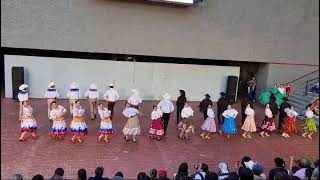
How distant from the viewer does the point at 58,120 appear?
11.1 m

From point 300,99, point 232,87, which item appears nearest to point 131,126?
point 232,87

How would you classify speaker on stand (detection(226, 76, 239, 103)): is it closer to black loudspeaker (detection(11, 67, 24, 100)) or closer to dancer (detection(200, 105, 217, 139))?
dancer (detection(200, 105, 217, 139))

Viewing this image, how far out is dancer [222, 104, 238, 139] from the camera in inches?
484

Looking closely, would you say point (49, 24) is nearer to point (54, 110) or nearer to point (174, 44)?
point (174, 44)

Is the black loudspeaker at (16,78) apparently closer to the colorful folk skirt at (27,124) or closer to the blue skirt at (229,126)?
the colorful folk skirt at (27,124)

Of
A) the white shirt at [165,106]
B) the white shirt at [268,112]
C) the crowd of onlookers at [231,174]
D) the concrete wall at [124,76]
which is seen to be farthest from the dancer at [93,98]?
the crowd of onlookers at [231,174]

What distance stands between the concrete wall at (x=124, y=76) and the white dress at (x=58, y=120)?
5.78 m

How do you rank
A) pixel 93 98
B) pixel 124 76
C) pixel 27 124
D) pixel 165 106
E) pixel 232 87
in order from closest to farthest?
pixel 27 124, pixel 165 106, pixel 93 98, pixel 124 76, pixel 232 87

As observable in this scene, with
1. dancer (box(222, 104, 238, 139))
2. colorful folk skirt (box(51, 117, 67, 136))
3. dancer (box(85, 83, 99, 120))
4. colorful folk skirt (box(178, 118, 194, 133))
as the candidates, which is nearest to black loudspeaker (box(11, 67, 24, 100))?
dancer (box(85, 83, 99, 120))

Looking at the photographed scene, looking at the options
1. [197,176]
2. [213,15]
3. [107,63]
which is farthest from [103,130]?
[213,15]

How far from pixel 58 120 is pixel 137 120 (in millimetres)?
2297

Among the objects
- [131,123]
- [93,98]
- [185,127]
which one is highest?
[93,98]

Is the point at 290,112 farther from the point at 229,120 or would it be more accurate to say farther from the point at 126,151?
the point at 126,151

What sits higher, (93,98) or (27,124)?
(93,98)
